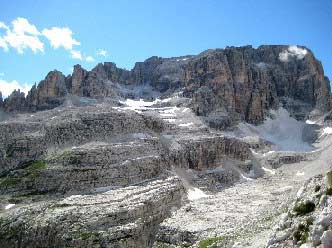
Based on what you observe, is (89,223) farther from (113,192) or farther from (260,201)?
(260,201)

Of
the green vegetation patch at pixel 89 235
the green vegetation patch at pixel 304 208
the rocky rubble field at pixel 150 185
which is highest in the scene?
the green vegetation patch at pixel 304 208

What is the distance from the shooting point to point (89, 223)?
93188 millimetres

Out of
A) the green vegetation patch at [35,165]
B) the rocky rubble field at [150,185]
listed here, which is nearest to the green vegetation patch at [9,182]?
the rocky rubble field at [150,185]

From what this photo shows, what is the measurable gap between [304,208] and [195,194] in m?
96.0

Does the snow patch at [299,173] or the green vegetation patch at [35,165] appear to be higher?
the green vegetation patch at [35,165]

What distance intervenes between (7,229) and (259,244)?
217 ft

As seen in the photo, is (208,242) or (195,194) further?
(195,194)

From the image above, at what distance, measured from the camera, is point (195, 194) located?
130 m

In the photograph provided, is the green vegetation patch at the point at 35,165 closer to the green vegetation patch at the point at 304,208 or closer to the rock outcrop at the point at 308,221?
the rock outcrop at the point at 308,221

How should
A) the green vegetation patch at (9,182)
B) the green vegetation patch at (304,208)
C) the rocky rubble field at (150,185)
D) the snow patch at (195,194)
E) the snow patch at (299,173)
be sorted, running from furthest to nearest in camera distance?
the snow patch at (299,173) < the green vegetation patch at (9,182) < the snow patch at (195,194) < the rocky rubble field at (150,185) < the green vegetation patch at (304,208)

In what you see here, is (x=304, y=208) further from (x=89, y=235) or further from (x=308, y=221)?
(x=89, y=235)

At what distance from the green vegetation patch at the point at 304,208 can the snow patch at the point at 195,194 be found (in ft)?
288

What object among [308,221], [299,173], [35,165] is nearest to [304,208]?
[308,221]

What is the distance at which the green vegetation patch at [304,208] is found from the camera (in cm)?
3401
